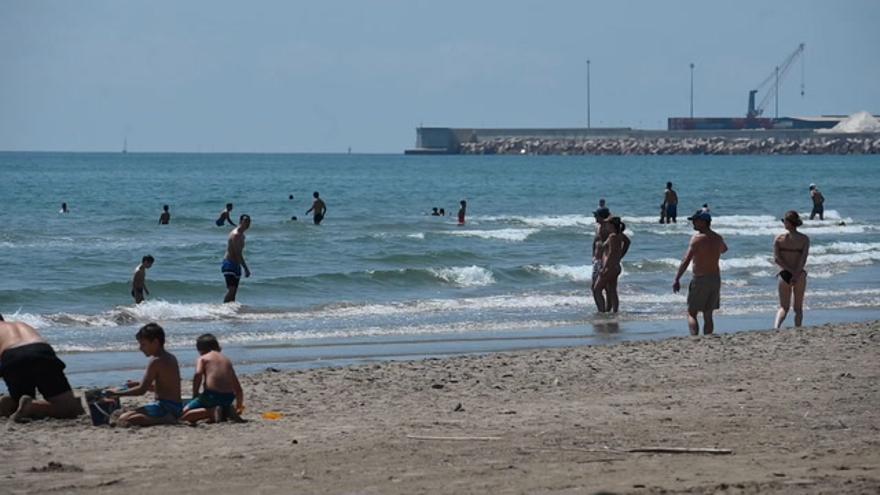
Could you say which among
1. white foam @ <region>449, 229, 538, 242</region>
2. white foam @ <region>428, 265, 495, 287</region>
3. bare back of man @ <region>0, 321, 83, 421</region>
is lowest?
white foam @ <region>449, 229, 538, 242</region>

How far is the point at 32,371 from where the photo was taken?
9758 millimetres

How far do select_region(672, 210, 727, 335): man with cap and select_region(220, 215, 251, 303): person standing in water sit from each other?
23.4 feet

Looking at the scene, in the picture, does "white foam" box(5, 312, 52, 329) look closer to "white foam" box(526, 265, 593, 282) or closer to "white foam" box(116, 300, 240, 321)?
"white foam" box(116, 300, 240, 321)

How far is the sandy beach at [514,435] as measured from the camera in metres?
7.57

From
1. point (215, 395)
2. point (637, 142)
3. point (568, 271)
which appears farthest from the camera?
point (637, 142)

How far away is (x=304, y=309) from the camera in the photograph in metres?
20.8

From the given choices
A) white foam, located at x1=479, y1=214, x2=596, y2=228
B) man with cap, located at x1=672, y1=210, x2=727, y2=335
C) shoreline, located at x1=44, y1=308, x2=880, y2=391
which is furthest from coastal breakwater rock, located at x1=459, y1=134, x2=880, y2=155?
man with cap, located at x1=672, y1=210, x2=727, y2=335

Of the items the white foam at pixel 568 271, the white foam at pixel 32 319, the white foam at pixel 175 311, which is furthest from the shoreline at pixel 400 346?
the white foam at pixel 568 271

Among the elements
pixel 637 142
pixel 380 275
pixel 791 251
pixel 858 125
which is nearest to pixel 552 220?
pixel 380 275

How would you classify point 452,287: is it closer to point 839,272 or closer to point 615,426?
point 839,272

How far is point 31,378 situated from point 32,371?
0.19 feet

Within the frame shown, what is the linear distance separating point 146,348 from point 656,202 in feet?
167

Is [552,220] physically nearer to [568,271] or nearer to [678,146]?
[568,271]

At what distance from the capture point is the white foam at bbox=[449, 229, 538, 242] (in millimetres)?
36656
